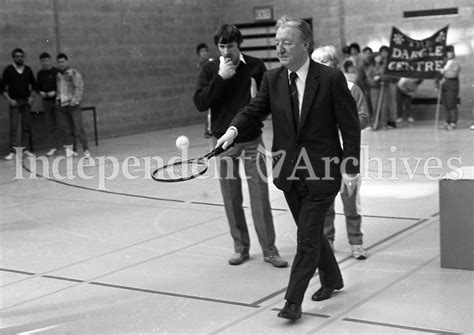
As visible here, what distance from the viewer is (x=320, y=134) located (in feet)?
17.5

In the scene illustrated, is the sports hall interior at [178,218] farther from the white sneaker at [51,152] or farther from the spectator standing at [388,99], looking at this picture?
the spectator standing at [388,99]

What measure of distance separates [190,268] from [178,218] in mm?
2188

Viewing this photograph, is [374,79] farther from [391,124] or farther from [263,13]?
[263,13]

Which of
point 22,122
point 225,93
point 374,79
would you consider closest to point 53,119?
point 22,122

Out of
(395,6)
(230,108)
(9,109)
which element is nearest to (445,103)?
(395,6)

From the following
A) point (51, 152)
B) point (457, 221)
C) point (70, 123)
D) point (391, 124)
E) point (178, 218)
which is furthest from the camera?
point (391, 124)

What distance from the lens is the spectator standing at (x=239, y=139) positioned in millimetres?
6715

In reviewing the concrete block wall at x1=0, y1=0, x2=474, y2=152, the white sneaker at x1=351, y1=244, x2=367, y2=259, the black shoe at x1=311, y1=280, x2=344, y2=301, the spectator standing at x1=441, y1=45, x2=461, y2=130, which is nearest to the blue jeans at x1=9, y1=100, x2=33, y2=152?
the concrete block wall at x1=0, y1=0, x2=474, y2=152

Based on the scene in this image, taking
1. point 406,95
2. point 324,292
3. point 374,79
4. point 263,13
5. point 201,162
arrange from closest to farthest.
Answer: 1. point 324,292
2. point 201,162
3. point 374,79
4. point 406,95
5. point 263,13

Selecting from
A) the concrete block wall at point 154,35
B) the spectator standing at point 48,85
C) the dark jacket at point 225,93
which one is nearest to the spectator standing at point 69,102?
the spectator standing at point 48,85

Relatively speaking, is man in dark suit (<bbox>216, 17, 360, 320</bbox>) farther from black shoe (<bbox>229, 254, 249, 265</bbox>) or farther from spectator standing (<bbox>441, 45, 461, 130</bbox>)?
spectator standing (<bbox>441, 45, 461, 130</bbox>)

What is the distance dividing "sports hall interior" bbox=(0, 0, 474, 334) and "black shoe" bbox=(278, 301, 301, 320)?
0.06 meters

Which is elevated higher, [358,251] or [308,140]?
[308,140]

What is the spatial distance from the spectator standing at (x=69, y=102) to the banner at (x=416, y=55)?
6.91 m
